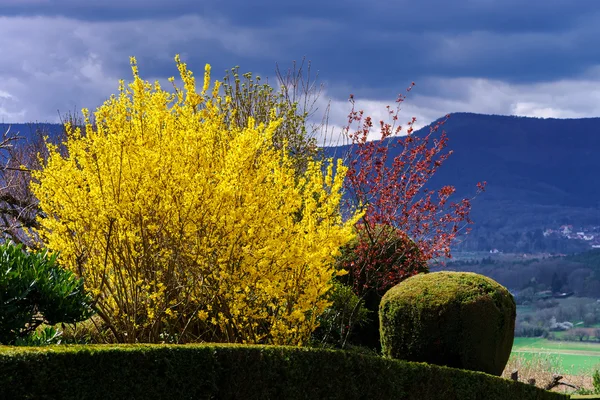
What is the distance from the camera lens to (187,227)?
768 cm

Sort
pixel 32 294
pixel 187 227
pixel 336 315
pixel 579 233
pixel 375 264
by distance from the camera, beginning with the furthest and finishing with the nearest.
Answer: pixel 579 233
pixel 375 264
pixel 336 315
pixel 187 227
pixel 32 294

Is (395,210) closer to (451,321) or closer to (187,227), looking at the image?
(451,321)

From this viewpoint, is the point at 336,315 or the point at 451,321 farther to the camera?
the point at 336,315

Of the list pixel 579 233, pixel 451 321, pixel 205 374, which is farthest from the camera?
pixel 579 233

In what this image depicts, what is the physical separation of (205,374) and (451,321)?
495 centimetres

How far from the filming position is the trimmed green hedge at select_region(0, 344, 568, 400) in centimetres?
515

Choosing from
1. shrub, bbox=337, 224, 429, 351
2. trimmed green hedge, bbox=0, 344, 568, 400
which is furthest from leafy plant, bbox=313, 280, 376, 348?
trimmed green hedge, bbox=0, 344, 568, 400

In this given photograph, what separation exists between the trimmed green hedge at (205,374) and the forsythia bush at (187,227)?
854mm

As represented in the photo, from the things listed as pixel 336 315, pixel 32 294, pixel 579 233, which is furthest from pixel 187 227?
pixel 579 233

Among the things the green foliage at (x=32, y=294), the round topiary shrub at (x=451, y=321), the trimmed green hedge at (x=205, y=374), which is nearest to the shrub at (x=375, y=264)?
the round topiary shrub at (x=451, y=321)

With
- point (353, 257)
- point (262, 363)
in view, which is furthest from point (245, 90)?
point (262, 363)

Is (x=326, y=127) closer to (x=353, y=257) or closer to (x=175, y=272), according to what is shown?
(x=353, y=257)

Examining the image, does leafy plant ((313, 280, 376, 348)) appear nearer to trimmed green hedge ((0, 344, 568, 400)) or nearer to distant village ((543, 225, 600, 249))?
trimmed green hedge ((0, 344, 568, 400))

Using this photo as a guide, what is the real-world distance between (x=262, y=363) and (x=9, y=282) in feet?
8.25
